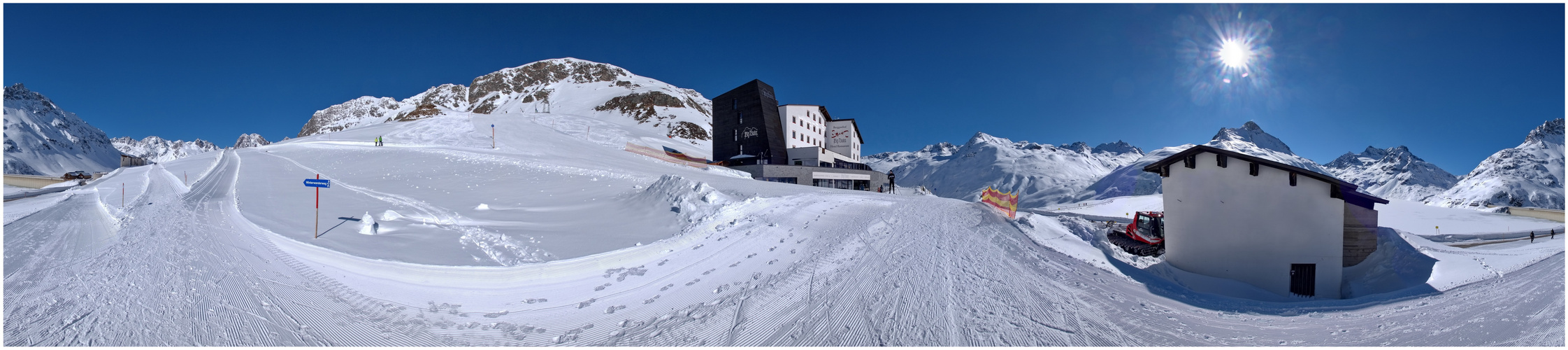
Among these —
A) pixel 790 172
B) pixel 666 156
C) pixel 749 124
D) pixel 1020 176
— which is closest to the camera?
pixel 790 172

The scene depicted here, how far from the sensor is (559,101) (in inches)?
4786

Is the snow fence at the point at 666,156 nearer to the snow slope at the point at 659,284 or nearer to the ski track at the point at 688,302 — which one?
the snow slope at the point at 659,284

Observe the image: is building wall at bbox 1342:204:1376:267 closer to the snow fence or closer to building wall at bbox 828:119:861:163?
the snow fence

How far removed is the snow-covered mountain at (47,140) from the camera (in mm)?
98938

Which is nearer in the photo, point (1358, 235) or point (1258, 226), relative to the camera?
point (1258, 226)

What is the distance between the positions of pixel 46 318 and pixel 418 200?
921 centimetres

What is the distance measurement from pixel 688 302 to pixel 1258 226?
1183cm

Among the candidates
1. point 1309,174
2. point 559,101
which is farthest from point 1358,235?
point 559,101

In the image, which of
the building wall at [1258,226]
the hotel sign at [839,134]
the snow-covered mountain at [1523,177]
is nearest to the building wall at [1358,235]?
the building wall at [1258,226]

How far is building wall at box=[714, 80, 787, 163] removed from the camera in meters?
39.2

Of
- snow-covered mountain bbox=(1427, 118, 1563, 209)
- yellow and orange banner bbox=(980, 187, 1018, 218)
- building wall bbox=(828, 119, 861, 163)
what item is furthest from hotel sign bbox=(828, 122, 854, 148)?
snow-covered mountain bbox=(1427, 118, 1563, 209)

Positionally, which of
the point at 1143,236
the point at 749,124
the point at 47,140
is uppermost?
the point at 47,140

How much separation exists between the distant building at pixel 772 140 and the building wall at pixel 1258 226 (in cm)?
2480

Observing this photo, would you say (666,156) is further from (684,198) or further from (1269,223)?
(1269,223)
